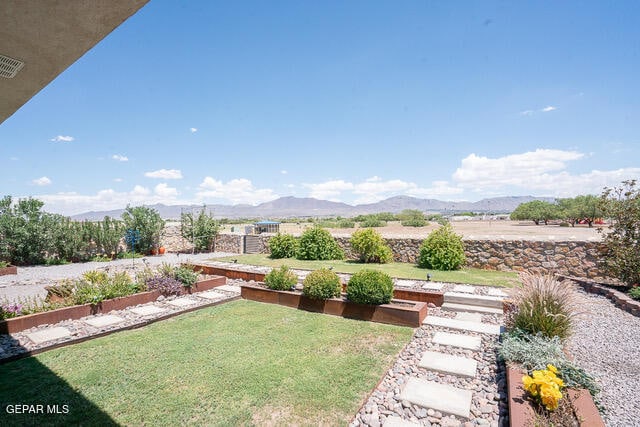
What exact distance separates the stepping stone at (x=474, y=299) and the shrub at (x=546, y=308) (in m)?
2.12

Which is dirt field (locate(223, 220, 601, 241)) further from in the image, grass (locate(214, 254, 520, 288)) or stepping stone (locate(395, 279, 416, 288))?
stepping stone (locate(395, 279, 416, 288))

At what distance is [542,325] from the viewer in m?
3.52

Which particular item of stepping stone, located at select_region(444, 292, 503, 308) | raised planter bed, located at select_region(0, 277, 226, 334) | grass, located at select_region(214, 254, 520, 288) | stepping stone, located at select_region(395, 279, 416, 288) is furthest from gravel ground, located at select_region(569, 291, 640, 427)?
raised planter bed, located at select_region(0, 277, 226, 334)

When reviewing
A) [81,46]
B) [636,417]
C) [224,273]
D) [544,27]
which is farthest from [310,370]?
[544,27]

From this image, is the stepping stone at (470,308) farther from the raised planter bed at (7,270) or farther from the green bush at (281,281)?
the raised planter bed at (7,270)

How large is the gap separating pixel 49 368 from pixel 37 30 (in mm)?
3793

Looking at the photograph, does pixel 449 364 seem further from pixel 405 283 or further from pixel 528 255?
pixel 528 255

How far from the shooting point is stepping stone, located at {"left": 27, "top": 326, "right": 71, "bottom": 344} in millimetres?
4488

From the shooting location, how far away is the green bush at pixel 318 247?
38.4 feet

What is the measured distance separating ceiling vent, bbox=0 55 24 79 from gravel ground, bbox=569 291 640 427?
215 inches

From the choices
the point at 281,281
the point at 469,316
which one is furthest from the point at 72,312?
the point at 469,316

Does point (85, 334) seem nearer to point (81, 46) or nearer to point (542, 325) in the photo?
point (81, 46)

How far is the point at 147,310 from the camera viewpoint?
5.88m

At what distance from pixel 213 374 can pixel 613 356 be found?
16.4 feet
